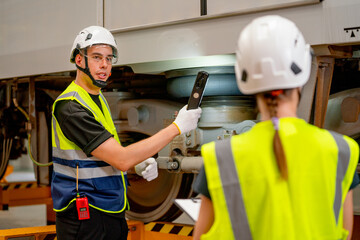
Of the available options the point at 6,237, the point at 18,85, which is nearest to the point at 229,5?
the point at 6,237

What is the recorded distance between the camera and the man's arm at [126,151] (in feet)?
6.91

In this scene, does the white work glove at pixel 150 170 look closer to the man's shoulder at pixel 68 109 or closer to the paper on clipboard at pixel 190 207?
the man's shoulder at pixel 68 109

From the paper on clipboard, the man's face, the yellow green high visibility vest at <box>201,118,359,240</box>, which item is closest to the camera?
the yellow green high visibility vest at <box>201,118,359,240</box>

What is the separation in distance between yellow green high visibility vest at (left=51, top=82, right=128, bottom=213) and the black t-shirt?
0.14ft

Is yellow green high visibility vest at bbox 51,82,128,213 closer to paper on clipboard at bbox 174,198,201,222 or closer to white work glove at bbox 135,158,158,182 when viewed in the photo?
white work glove at bbox 135,158,158,182

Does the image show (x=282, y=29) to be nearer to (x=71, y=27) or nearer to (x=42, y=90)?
(x=71, y=27)

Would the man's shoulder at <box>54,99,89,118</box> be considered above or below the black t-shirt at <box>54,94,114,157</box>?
above

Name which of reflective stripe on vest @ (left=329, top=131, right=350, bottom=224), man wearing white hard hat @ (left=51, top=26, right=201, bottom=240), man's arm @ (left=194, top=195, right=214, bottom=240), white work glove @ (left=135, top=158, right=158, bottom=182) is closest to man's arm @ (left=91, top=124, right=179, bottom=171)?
man wearing white hard hat @ (left=51, top=26, right=201, bottom=240)

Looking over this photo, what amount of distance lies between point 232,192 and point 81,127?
1089mm

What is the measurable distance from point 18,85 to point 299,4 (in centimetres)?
292

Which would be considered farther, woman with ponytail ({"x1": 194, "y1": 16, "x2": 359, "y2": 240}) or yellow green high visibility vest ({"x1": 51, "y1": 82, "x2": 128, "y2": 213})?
yellow green high visibility vest ({"x1": 51, "y1": 82, "x2": 128, "y2": 213})

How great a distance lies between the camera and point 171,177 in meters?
3.81

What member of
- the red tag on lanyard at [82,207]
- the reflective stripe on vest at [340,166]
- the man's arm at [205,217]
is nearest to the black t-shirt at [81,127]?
the red tag on lanyard at [82,207]

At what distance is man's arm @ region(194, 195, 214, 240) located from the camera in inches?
49.9
